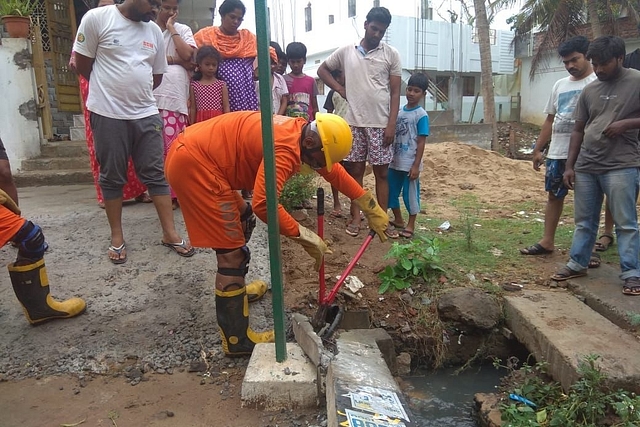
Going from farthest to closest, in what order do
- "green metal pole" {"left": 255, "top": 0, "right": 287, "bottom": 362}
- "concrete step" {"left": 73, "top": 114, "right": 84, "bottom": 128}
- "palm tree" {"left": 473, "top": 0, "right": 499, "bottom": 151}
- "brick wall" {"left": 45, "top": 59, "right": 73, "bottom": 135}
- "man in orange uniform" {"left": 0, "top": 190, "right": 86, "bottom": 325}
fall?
"palm tree" {"left": 473, "top": 0, "right": 499, "bottom": 151}, "brick wall" {"left": 45, "top": 59, "right": 73, "bottom": 135}, "concrete step" {"left": 73, "top": 114, "right": 84, "bottom": 128}, "man in orange uniform" {"left": 0, "top": 190, "right": 86, "bottom": 325}, "green metal pole" {"left": 255, "top": 0, "right": 287, "bottom": 362}

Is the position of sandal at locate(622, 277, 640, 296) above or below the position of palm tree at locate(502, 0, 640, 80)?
below

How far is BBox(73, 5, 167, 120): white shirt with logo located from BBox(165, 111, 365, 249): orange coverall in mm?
884

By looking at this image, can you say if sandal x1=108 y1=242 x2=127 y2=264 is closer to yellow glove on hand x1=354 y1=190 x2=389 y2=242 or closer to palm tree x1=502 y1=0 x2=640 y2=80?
yellow glove on hand x1=354 y1=190 x2=389 y2=242

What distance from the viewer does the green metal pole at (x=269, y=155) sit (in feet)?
6.60

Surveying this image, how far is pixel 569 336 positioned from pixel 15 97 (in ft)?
19.7

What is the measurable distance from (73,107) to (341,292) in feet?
20.0

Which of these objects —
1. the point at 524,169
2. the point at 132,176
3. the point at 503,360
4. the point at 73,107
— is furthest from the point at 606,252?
the point at 73,107

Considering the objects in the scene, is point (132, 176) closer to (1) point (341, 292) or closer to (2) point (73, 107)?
(1) point (341, 292)

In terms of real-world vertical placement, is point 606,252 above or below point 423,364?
above

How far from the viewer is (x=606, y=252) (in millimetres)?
4086

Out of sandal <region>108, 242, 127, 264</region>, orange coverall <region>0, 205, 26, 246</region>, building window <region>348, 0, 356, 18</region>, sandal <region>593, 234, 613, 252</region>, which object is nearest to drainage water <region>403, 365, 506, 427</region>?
sandal <region>593, 234, 613, 252</region>

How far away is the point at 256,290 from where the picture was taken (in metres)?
3.03

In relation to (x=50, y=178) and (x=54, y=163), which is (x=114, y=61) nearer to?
(x=50, y=178)

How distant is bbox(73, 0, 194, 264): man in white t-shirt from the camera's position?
10.1ft
